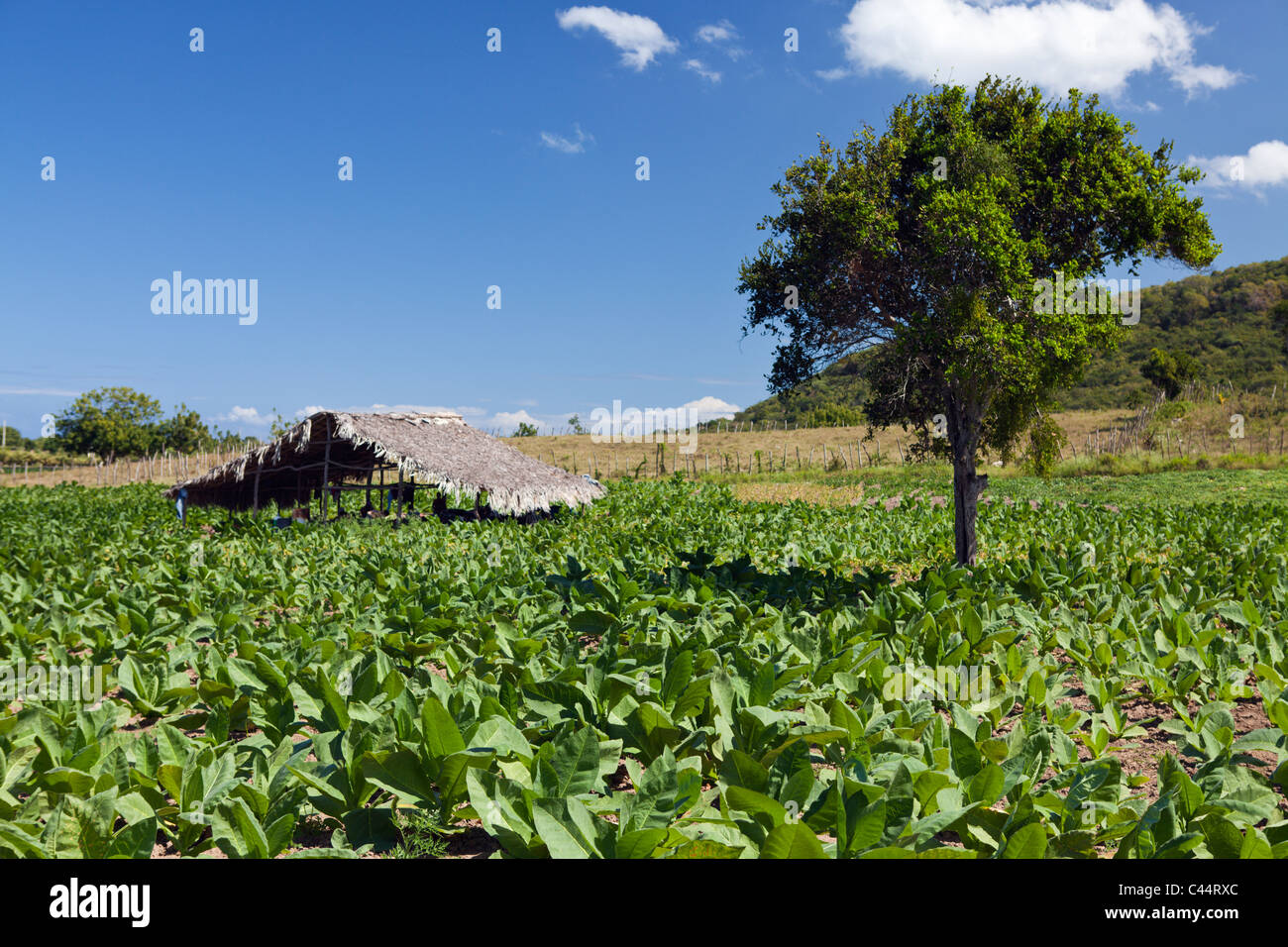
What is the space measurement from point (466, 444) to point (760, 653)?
806 inches

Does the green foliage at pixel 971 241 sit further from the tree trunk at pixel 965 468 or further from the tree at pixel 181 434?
the tree at pixel 181 434

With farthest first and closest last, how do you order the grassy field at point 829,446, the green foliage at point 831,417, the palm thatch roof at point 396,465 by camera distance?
the green foliage at point 831,417, the grassy field at point 829,446, the palm thatch roof at point 396,465

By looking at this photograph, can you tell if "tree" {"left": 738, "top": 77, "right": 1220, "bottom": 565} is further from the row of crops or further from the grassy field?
the grassy field

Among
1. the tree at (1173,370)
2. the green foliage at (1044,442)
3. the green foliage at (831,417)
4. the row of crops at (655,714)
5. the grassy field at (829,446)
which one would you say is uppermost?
the tree at (1173,370)

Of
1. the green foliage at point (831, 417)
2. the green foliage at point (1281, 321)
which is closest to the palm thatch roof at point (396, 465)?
the green foliage at point (831, 417)

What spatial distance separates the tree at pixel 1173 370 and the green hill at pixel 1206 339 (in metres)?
Result: 1.51

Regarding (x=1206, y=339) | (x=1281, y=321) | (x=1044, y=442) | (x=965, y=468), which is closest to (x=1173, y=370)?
(x=1281, y=321)

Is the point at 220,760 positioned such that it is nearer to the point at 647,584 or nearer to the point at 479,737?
the point at 479,737

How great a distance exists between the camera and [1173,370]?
59.5 metres

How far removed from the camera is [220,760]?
136 inches

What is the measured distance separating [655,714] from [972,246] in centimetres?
913

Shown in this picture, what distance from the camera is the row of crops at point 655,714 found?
2.89 m

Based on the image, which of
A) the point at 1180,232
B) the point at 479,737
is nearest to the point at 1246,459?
the point at 1180,232

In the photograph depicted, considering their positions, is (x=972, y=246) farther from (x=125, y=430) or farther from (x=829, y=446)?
(x=125, y=430)
